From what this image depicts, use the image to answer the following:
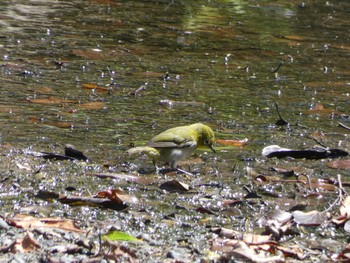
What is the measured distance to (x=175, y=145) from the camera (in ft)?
19.0

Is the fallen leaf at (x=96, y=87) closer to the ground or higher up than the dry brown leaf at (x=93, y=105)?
closer to the ground

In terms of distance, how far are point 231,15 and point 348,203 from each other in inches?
315

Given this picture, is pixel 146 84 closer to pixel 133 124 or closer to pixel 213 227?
pixel 133 124

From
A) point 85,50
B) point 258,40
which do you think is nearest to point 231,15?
point 258,40

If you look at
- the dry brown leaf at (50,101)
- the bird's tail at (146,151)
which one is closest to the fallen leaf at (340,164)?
the bird's tail at (146,151)

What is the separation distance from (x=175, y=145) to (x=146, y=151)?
0.65 ft

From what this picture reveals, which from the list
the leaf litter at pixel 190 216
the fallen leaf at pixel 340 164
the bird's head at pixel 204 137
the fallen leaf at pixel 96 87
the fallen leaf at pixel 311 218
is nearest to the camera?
the leaf litter at pixel 190 216

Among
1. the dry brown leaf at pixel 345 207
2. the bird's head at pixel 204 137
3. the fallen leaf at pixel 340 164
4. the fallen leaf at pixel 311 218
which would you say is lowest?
the fallen leaf at pixel 340 164

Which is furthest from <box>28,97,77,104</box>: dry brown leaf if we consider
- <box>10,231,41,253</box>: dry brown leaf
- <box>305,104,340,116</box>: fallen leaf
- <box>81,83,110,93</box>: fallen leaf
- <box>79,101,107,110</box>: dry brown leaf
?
<box>10,231,41,253</box>: dry brown leaf

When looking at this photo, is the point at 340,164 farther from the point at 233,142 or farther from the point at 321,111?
the point at 321,111

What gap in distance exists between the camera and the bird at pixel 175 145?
578cm

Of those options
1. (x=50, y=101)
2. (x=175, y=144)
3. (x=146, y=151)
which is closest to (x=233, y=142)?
(x=175, y=144)

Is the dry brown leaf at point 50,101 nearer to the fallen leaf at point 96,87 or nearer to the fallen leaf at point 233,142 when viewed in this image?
the fallen leaf at point 96,87

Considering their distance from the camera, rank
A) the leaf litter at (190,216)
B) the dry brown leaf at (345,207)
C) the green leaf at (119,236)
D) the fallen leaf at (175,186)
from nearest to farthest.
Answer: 1. the leaf litter at (190,216)
2. the green leaf at (119,236)
3. the dry brown leaf at (345,207)
4. the fallen leaf at (175,186)
